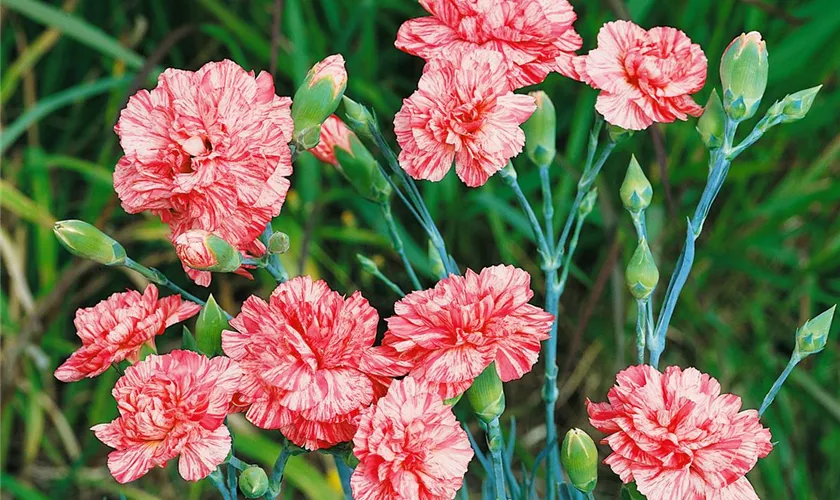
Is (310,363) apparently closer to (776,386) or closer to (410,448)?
(410,448)

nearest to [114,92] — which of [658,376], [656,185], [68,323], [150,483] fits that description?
[68,323]

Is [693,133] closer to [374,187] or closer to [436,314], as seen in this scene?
[374,187]

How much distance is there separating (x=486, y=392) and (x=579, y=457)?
0.15 ft

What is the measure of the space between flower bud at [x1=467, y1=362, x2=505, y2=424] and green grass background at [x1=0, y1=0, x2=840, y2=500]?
0.46 m

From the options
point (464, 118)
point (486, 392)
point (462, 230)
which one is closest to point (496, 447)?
point (486, 392)

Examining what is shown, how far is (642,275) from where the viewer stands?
0.37 m

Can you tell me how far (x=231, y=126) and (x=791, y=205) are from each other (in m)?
0.68

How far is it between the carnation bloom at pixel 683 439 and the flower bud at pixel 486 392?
0.14 feet

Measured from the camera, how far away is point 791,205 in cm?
85

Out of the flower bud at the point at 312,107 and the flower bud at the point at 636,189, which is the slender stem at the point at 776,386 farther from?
the flower bud at the point at 312,107

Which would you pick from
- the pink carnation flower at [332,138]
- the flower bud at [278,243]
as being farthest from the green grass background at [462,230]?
the flower bud at [278,243]

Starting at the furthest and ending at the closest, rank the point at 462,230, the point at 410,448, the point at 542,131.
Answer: the point at 462,230
the point at 542,131
the point at 410,448

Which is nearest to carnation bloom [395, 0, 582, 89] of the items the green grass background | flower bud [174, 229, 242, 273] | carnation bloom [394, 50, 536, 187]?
carnation bloom [394, 50, 536, 187]

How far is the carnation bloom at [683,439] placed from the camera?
1.04 ft
